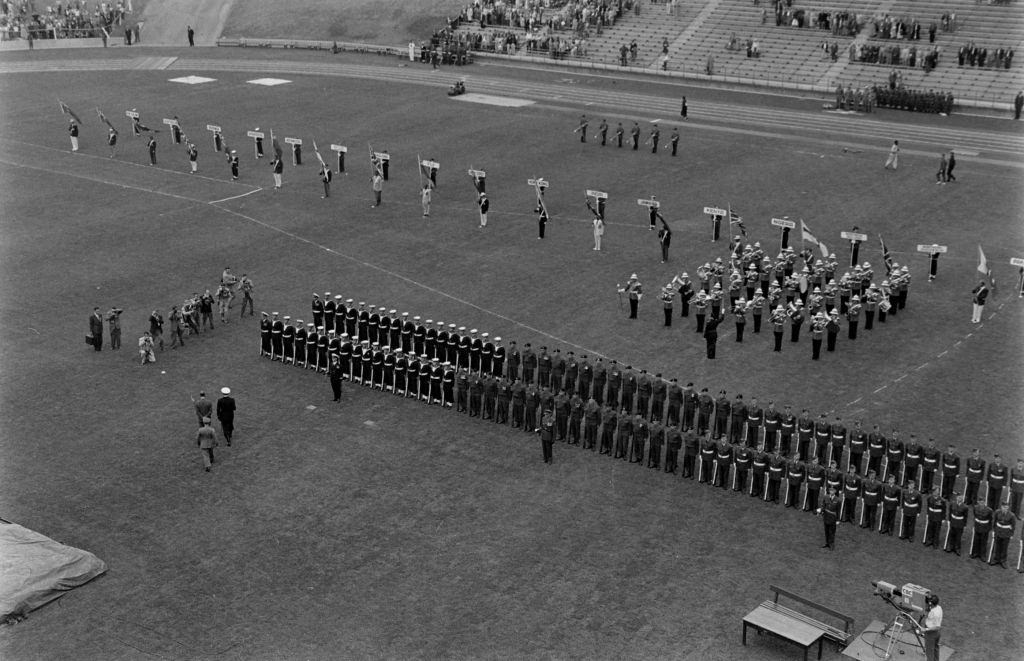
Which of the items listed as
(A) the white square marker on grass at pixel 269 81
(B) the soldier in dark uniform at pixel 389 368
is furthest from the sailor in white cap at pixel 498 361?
(A) the white square marker on grass at pixel 269 81

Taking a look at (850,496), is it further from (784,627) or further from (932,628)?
(932,628)

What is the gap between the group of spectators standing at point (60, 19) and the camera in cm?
8988

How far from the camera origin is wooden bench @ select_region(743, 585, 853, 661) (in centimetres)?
2119

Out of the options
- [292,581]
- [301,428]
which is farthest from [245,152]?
[292,581]

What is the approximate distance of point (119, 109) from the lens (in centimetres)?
6675

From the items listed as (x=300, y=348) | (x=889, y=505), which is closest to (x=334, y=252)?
(x=300, y=348)

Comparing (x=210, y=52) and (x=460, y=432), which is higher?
(x=210, y=52)

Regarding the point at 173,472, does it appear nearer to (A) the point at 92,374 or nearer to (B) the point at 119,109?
(A) the point at 92,374

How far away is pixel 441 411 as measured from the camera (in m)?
31.5

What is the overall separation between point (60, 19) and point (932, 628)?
288ft

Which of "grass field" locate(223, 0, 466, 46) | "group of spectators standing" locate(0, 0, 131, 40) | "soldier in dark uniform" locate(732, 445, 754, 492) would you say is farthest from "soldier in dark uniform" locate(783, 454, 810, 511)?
"group of spectators standing" locate(0, 0, 131, 40)

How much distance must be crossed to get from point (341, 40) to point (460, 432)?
65577 millimetres

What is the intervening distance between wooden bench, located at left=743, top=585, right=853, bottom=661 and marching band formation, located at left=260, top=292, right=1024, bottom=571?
425 cm

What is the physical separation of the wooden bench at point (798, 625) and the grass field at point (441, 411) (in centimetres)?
55
